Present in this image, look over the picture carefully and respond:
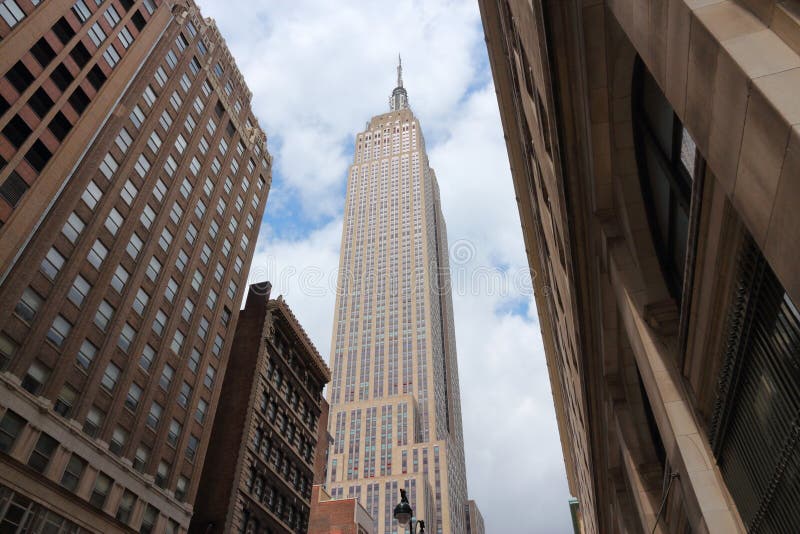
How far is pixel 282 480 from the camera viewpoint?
2153 inches

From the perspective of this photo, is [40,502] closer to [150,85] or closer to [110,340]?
[110,340]

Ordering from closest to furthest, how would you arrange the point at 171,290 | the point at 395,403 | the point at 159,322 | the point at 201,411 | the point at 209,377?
A: 1. the point at 159,322
2. the point at 171,290
3. the point at 201,411
4. the point at 209,377
5. the point at 395,403

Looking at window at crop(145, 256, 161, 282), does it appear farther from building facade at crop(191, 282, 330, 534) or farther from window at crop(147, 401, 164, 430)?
building facade at crop(191, 282, 330, 534)

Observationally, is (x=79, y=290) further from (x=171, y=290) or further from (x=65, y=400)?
(x=171, y=290)

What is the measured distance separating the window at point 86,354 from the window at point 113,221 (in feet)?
27.4

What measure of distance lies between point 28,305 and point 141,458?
42.0ft

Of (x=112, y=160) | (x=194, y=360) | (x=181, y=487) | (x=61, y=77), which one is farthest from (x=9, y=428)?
(x=61, y=77)

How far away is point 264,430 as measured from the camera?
53562mm

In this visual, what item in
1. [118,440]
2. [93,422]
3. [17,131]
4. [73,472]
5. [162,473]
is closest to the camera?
[73,472]

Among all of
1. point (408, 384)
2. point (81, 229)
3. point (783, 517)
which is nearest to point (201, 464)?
point (81, 229)

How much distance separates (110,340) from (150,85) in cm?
2261

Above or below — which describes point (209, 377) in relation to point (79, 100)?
below

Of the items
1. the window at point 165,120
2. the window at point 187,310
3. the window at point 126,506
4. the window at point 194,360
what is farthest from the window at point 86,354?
the window at point 165,120

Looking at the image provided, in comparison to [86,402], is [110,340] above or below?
above
